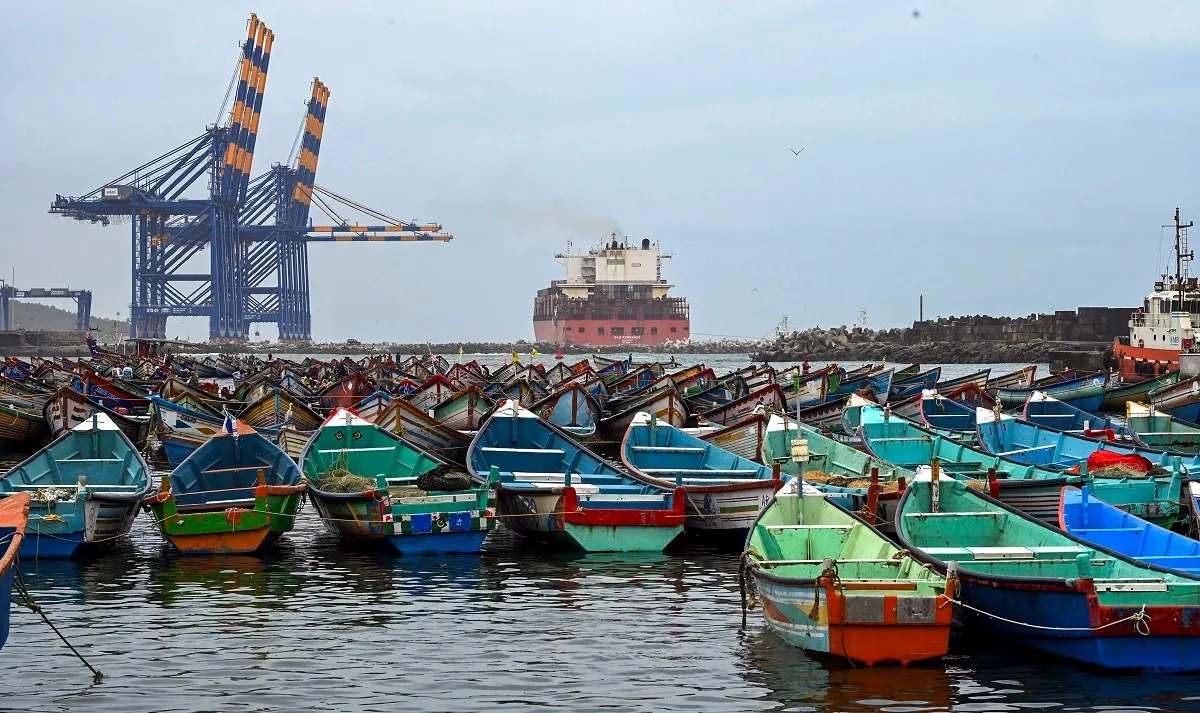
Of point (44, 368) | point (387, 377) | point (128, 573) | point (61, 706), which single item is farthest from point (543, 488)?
point (44, 368)

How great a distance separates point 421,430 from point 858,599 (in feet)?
48.6

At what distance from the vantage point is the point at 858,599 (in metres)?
10.2

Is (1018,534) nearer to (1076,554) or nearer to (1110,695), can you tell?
(1076,554)

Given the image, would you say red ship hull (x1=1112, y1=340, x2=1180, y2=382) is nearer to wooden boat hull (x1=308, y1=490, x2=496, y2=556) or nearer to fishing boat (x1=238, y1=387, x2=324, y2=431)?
fishing boat (x1=238, y1=387, x2=324, y2=431)

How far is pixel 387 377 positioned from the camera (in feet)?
156

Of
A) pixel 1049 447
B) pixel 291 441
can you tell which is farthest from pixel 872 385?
pixel 291 441

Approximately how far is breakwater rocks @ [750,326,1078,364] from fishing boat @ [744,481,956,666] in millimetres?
73360

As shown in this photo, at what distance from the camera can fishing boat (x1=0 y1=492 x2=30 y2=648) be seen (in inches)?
351

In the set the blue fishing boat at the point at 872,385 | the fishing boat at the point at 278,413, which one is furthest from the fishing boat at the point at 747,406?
the fishing boat at the point at 278,413

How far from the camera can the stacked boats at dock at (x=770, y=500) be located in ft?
34.0

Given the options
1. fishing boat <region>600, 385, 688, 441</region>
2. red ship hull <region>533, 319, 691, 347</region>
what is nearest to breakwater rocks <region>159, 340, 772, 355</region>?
red ship hull <region>533, 319, 691, 347</region>

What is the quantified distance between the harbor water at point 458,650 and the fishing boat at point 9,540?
39.0 inches

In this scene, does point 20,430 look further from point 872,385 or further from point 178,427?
point 872,385

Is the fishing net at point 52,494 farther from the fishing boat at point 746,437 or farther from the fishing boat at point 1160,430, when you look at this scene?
the fishing boat at point 1160,430
